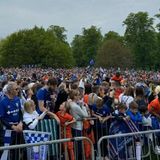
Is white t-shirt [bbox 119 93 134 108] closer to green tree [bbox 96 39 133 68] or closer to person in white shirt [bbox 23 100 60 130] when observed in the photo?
person in white shirt [bbox 23 100 60 130]

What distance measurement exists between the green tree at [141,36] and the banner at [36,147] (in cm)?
9261

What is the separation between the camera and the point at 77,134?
33.1ft

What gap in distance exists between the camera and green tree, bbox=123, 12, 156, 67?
330ft

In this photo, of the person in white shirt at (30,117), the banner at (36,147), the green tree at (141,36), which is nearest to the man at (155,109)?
the person in white shirt at (30,117)

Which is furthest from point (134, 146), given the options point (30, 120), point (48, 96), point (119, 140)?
point (48, 96)

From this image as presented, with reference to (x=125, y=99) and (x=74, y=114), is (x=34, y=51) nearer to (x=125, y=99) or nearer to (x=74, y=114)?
(x=125, y=99)

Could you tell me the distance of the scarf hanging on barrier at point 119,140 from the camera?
844 cm

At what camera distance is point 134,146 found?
8828mm

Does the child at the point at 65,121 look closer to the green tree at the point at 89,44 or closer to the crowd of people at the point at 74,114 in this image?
the crowd of people at the point at 74,114

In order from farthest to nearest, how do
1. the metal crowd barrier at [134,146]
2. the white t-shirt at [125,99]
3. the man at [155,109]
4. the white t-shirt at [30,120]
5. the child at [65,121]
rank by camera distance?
the white t-shirt at [125,99]
the man at [155,109]
the child at [65,121]
the white t-shirt at [30,120]
the metal crowd barrier at [134,146]

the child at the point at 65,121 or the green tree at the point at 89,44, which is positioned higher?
the green tree at the point at 89,44

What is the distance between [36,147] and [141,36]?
95.4m

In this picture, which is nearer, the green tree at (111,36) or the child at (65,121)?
the child at (65,121)

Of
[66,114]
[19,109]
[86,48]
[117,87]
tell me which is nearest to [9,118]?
[19,109]
